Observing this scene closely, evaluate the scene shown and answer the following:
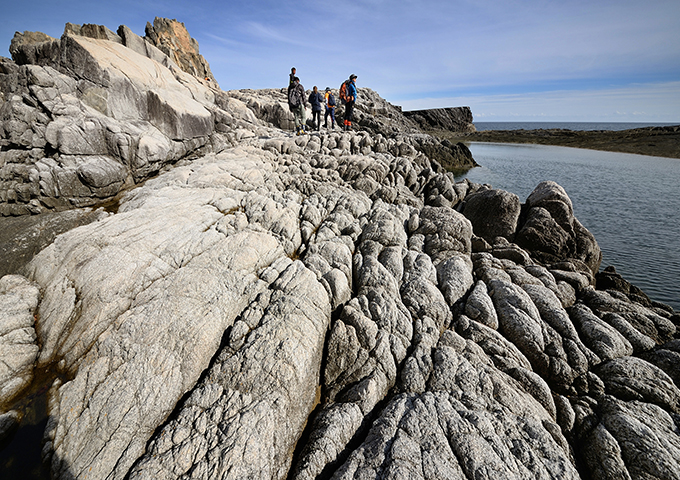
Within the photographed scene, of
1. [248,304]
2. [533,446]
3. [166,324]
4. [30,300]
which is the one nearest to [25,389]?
[30,300]

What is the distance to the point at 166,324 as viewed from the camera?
11.4 m

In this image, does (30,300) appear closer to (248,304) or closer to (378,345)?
(248,304)

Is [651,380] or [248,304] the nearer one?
[651,380]

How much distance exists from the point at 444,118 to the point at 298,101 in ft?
414

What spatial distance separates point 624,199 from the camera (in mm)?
33625

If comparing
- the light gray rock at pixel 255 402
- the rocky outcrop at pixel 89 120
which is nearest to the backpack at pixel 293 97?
the rocky outcrop at pixel 89 120

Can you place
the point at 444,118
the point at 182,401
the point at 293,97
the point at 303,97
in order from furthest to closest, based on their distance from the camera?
the point at 444,118, the point at 303,97, the point at 293,97, the point at 182,401

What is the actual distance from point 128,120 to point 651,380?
3336 centimetres

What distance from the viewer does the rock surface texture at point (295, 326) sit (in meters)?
8.68

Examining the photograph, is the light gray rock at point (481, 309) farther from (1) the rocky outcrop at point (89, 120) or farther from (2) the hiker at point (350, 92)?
(2) the hiker at point (350, 92)

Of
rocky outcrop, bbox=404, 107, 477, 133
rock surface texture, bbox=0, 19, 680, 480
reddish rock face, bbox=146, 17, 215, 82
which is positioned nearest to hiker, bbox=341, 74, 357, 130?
rock surface texture, bbox=0, 19, 680, 480

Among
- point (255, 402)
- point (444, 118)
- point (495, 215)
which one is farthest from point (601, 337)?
point (444, 118)

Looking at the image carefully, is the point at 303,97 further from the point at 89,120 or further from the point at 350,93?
the point at 89,120

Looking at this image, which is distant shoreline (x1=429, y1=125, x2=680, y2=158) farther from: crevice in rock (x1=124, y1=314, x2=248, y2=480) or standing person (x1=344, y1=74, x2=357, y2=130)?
crevice in rock (x1=124, y1=314, x2=248, y2=480)
